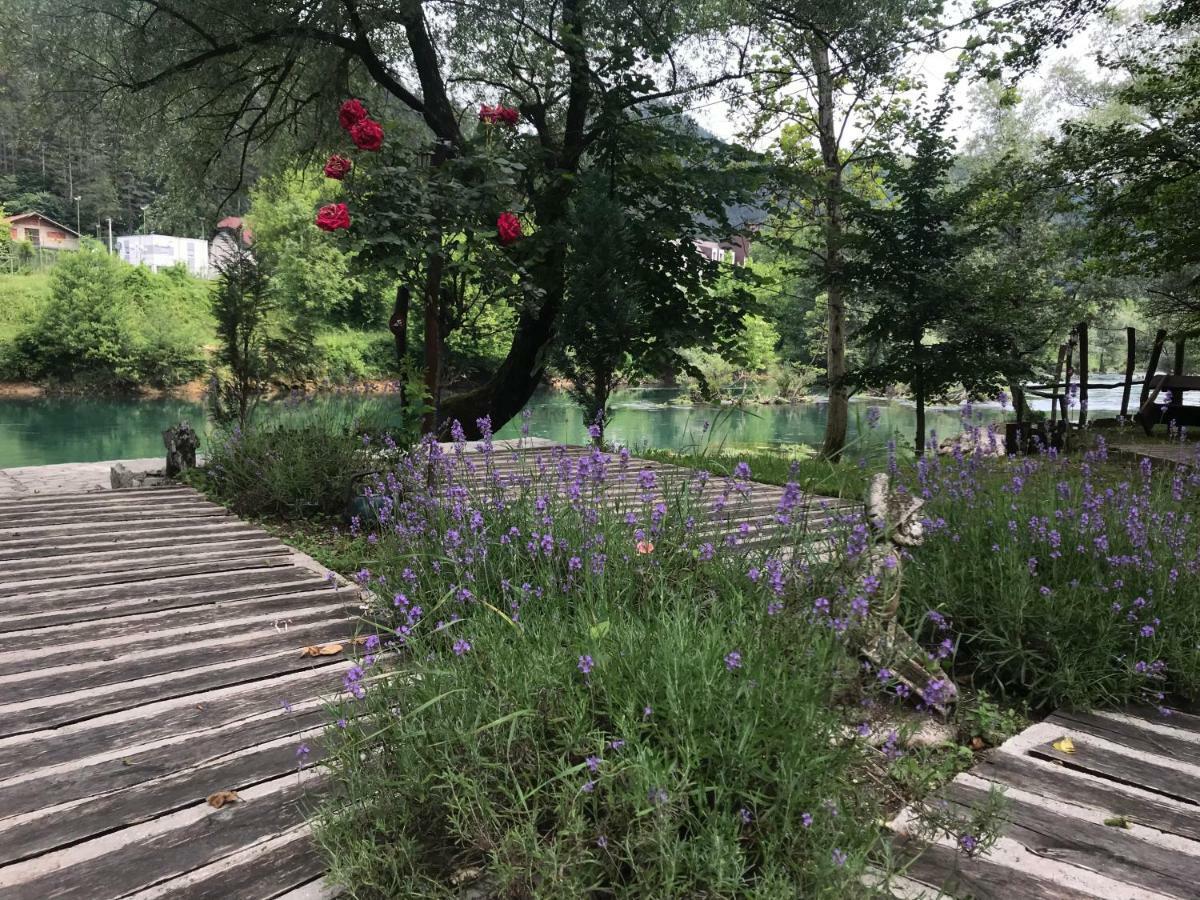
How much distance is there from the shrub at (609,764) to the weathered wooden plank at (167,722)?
55 cm

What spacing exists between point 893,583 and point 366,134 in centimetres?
341

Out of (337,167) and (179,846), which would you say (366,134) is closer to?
(337,167)

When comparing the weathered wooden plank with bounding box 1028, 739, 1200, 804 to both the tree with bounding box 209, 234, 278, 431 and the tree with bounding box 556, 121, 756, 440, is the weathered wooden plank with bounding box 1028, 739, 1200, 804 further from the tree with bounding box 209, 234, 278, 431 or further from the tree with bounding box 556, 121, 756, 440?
the tree with bounding box 209, 234, 278, 431

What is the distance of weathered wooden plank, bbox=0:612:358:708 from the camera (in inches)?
90.7

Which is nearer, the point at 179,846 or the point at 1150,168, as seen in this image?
the point at 179,846

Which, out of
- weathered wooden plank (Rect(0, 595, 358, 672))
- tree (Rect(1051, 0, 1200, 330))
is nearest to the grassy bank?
weathered wooden plank (Rect(0, 595, 358, 672))

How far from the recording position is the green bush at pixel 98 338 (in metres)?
23.0

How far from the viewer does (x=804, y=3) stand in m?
7.47

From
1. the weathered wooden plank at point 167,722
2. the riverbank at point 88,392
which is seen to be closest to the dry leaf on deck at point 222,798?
A: the weathered wooden plank at point 167,722

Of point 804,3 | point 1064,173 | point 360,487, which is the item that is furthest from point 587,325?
point 1064,173

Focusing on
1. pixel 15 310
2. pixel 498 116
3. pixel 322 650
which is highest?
pixel 15 310

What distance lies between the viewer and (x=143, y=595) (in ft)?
10.2

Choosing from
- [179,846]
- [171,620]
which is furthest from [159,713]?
[171,620]

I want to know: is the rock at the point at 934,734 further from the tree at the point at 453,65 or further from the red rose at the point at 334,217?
the tree at the point at 453,65
